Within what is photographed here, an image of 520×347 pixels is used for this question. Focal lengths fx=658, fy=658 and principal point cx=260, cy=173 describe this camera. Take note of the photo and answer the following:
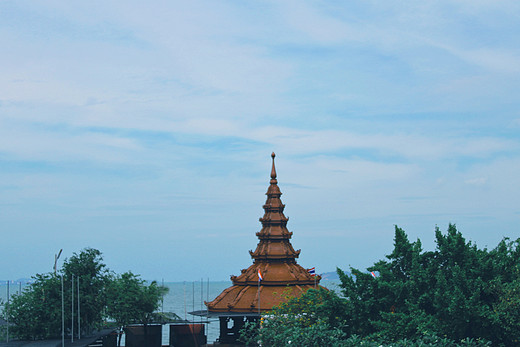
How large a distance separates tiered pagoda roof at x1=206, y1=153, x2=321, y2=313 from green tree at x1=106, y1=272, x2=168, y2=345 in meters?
4.46

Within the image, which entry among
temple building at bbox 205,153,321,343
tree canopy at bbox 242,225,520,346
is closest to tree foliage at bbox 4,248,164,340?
temple building at bbox 205,153,321,343

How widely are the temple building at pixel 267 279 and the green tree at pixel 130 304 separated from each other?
435cm

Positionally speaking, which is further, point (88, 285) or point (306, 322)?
point (88, 285)

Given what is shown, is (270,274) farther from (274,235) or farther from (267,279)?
(274,235)

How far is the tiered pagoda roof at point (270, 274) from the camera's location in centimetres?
4388

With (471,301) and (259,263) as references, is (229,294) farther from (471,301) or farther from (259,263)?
(471,301)

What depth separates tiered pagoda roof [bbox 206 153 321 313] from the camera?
1727 inches

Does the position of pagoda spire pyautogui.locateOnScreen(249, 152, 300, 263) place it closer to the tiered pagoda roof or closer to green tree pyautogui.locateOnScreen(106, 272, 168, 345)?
the tiered pagoda roof

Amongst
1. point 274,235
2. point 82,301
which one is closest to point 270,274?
point 274,235

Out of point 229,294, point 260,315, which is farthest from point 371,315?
point 229,294

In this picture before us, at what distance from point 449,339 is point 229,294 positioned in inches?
732

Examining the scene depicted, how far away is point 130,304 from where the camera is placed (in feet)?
151

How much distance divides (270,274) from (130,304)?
10099mm

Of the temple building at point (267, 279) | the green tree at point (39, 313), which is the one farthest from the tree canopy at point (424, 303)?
the green tree at point (39, 313)
